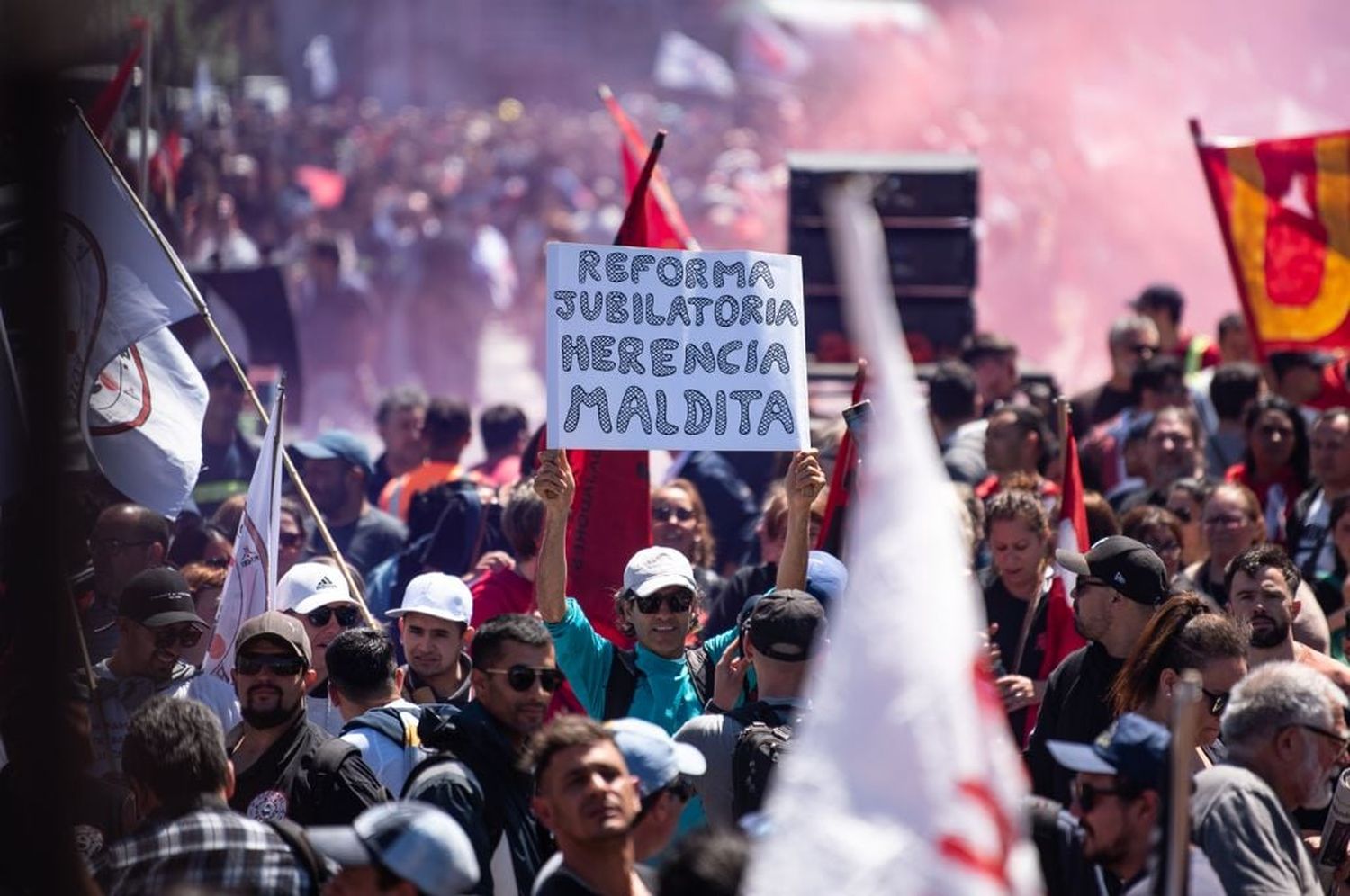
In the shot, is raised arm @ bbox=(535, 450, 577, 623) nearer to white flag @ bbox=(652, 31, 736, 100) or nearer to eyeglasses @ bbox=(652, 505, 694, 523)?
eyeglasses @ bbox=(652, 505, 694, 523)

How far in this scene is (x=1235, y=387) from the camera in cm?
965

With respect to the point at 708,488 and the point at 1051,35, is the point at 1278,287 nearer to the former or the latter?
the point at 708,488

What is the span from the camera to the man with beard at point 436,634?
606cm

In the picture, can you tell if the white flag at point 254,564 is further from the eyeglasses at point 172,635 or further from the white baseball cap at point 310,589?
the eyeglasses at point 172,635

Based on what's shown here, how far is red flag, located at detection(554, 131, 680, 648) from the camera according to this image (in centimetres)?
677

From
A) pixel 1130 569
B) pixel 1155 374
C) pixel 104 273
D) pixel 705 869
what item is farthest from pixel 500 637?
pixel 1155 374

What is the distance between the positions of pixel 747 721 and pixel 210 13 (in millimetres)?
20645

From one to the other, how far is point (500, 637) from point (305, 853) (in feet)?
2.94

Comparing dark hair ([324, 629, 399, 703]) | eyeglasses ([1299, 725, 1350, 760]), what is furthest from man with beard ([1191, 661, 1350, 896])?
dark hair ([324, 629, 399, 703])

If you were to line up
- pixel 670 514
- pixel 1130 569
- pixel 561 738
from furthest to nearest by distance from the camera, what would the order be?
1. pixel 670 514
2. pixel 1130 569
3. pixel 561 738

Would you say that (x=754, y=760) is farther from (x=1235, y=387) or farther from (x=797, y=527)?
(x=1235, y=387)

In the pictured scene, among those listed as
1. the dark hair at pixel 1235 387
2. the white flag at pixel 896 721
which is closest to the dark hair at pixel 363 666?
the white flag at pixel 896 721

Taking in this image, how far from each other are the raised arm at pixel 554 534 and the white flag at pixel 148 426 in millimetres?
1343

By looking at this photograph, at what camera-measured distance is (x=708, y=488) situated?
9289mm
